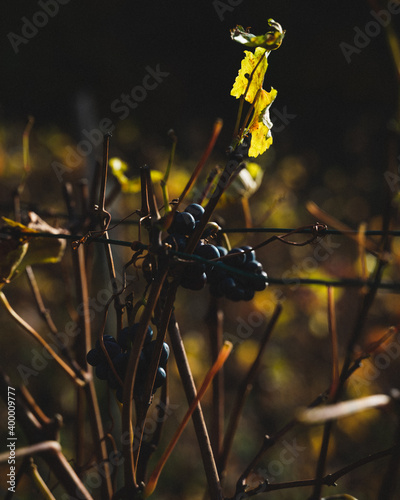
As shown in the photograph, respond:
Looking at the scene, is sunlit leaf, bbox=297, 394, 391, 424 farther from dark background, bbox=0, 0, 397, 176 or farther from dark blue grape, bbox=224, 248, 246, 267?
dark background, bbox=0, 0, 397, 176

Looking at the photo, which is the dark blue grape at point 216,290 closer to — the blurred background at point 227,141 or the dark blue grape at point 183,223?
the dark blue grape at point 183,223

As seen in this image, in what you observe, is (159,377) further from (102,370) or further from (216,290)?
(216,290)

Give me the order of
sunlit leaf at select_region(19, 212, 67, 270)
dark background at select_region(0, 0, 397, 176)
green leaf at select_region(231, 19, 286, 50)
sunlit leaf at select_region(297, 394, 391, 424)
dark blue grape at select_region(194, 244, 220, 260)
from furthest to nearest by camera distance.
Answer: dark background at select_region(0, 0, 397, 176) → sunlit leaf at select_region(19, 212, 67, 270) → dark blue grape at select_region(194, 244, 220, 260) → green leaf at select_region(231, 19, 286, 50) → sunlit leaf at select_region(297, 394, 391, 424)

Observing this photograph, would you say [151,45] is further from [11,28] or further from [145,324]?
[145,324]

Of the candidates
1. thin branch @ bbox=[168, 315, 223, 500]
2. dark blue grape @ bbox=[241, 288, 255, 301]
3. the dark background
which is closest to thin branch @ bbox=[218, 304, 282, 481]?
dark blue grape @ bbox=[241, 288, 255, 301]

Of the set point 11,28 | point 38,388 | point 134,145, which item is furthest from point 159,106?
point 38,388

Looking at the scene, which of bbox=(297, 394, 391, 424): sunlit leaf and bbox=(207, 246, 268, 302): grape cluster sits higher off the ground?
bbox=(297, 394, 391, 424): sunlit leaf

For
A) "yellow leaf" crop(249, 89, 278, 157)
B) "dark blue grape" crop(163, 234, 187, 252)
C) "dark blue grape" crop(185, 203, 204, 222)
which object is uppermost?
"yellow leaf" crop(249, 89, 278, 157)

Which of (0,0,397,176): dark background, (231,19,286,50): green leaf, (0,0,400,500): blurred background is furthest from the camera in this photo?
(0,0,397,176): dark background

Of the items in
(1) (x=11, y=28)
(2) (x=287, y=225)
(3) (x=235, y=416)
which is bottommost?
(2) (x=287, y=225)
